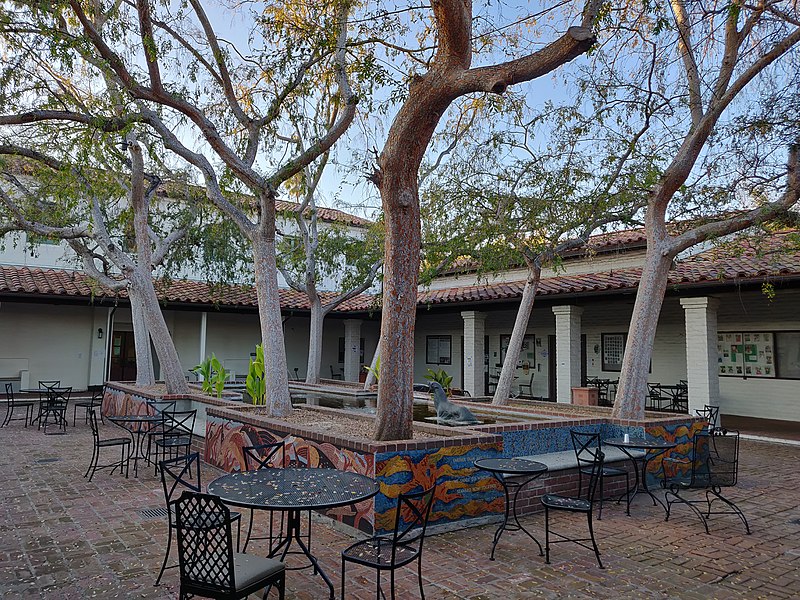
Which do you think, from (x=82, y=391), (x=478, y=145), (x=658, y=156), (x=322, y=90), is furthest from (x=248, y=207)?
(x=82, y=391)

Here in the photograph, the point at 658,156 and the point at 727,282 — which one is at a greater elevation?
the point at 658,156

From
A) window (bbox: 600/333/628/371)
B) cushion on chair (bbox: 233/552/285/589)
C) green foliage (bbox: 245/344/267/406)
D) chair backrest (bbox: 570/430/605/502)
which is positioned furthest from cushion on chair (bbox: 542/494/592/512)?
window (bbox: 600/333/628/371)

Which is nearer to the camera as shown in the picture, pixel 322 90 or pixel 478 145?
pixel 322 90

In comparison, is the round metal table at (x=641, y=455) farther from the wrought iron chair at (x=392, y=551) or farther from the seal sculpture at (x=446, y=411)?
the wrought iron chair at (x=392, y=551)

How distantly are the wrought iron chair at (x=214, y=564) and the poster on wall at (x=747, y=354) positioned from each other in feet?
40.9

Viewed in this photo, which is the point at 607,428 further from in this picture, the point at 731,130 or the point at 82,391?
the point at 82,391

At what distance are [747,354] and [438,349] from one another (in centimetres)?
993

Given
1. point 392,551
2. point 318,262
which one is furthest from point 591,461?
point 318,262

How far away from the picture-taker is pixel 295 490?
3.83 meters

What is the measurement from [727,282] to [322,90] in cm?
793

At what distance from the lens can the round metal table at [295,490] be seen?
3.50 meters

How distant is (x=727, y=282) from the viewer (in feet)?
34.3

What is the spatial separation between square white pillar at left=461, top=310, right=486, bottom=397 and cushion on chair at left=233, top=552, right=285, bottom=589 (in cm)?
1302

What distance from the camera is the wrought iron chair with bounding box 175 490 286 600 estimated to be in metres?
2.99
